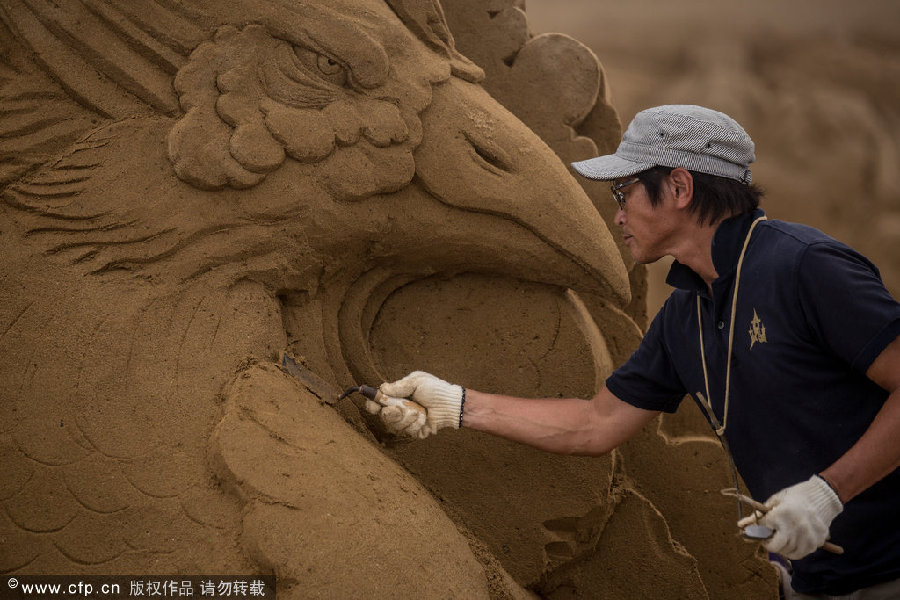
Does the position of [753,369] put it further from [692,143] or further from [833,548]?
[692,143]

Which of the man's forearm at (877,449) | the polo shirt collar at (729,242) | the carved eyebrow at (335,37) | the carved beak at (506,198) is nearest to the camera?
the man's forearm at (877,449)

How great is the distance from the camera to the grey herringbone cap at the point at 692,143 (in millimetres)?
1880

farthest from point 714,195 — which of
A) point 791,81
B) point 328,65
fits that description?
point 791,81

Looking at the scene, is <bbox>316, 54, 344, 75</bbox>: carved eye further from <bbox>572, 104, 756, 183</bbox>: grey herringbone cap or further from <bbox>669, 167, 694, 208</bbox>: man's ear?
<bbox>669, 167, 694, 208</bbox>: man's ear

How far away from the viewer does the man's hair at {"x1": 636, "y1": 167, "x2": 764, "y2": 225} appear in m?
1.91

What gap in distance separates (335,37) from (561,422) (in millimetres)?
1125

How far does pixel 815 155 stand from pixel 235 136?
17.5ft

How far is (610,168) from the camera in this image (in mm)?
1981

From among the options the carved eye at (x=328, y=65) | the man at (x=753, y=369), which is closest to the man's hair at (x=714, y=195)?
the man at (x=753, y=369)

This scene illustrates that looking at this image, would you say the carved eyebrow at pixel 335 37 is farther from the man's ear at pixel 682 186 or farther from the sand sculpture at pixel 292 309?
the man's ear at pixel 682 186

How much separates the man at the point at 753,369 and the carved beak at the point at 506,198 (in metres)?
0.27

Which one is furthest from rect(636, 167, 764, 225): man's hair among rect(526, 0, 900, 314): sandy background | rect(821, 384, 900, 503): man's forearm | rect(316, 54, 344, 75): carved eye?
rect(526, 0, 900, 314): sandy background

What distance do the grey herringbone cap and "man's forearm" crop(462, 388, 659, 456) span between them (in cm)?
63

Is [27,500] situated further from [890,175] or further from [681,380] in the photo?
[890,175]
